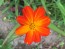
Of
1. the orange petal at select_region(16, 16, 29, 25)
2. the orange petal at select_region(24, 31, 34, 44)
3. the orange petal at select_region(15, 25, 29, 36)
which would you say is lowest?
the orange petal at select_region(24, 31, 34, 44)

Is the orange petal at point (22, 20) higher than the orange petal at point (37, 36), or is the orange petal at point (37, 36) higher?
the orange petal at point (22, 20)

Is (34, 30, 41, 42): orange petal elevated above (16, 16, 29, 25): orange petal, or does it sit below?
below

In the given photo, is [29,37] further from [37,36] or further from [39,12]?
[39,12]

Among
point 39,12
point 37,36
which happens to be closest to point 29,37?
point 37,36

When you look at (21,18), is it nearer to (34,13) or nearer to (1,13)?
(34,13)

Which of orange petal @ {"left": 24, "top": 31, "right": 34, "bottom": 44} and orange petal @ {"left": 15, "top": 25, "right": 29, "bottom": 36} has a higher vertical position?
orange petal @ {"left": 15, "top": 25, "right": 29, "bottom": 36}

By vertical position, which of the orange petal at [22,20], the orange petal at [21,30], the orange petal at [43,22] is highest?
the orange petal at [22,20]

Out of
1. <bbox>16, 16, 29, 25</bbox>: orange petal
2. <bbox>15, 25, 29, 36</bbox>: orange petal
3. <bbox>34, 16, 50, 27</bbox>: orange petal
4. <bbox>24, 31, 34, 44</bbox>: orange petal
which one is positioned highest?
<bbox>16, 16, 29, 25</bbox>: orange petal

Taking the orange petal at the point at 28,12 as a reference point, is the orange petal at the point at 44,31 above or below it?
below
